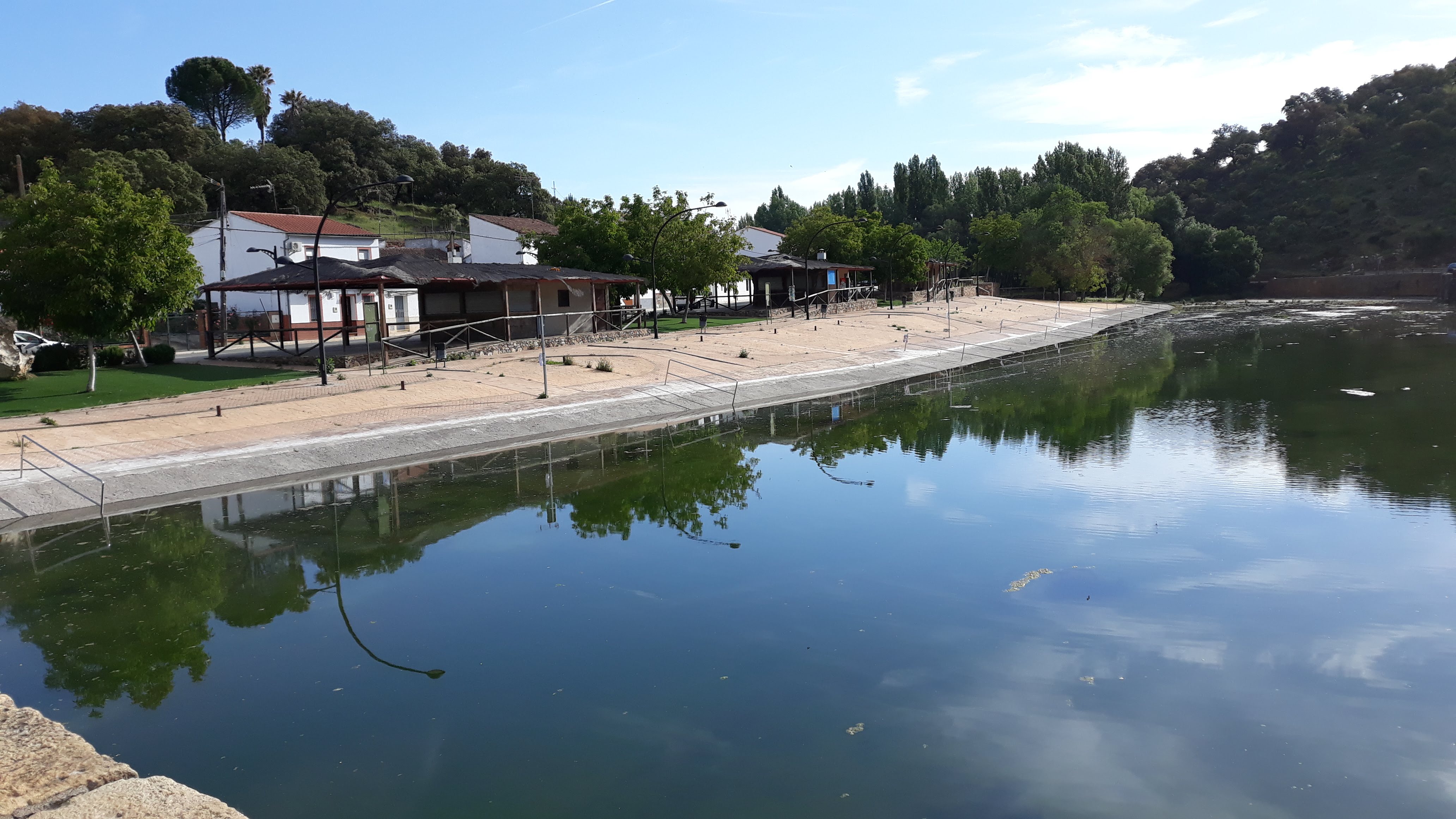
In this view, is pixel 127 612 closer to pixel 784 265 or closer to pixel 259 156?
pixel 784 265

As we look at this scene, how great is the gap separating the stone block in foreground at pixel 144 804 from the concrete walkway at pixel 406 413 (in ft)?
44.4

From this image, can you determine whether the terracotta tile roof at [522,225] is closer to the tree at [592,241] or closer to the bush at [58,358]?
the tree at [592,241]

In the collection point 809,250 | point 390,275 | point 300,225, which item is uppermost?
point 300,225

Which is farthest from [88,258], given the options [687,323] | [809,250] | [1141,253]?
[1141,253]

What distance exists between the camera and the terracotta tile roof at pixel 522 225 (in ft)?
220

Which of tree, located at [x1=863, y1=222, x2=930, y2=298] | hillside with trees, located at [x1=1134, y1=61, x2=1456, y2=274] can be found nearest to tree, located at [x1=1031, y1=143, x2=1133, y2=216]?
hillside with trees, located at [x1=1134, y1=61, x2=1456, y2=274]

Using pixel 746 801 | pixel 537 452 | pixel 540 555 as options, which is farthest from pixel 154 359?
pixel 746 801

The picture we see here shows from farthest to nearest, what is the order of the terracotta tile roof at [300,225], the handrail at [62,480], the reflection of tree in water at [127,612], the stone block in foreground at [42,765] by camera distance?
the terracotta tile roof at [300,225], the handrail at [62,480], the reflection of tree in water at [127,612], the stone block in foreground at [42,765]

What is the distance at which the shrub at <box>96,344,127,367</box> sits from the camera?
34.8 m

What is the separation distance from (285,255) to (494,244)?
17232 mm

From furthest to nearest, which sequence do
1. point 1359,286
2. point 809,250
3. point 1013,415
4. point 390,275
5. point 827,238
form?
point 1359,286 < point 827,238 < point 809,250 < point 390,275 < point 1013,415

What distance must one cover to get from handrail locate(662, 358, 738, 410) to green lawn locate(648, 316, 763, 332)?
11337 mm

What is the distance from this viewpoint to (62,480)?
765 inches

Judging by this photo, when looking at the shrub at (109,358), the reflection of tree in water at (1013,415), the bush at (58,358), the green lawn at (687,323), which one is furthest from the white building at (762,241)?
the bush at (58,358)
